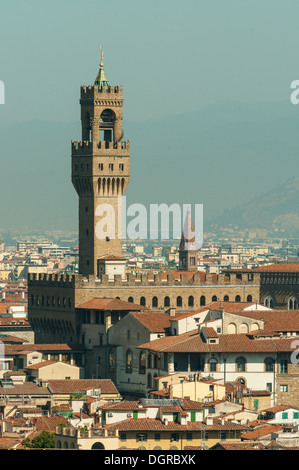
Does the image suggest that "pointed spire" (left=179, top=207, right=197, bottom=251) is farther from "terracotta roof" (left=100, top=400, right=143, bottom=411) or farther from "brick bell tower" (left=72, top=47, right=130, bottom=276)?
"terracotta roof" (left=100, top=400, right=143, bottom=411)

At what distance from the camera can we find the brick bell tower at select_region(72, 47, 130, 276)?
271 feet

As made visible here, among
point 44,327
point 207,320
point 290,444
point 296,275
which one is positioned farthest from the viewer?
point 296,275

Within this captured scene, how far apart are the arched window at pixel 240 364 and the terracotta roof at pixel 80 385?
4.80 m

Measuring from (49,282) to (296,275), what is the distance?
20.3 metres

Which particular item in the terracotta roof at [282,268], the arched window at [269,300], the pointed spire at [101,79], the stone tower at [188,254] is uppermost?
the pointed spire at [101,79]

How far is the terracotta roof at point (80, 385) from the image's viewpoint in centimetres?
6391

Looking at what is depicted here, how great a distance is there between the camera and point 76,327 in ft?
252

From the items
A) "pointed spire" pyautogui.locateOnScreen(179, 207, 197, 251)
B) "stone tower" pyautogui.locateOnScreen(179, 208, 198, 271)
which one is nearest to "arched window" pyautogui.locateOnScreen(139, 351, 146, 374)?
"stone tower" pyautogui.locateOnScreen(179, 208, 198, 271)

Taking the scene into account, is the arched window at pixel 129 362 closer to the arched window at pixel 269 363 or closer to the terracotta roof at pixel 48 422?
the arched window at pixel 269 363

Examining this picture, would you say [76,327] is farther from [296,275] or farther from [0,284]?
[0,284]

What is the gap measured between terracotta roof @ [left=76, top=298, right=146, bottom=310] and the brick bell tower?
193 inches

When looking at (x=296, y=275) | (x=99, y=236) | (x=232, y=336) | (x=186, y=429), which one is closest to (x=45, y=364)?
(x=232, y=336)

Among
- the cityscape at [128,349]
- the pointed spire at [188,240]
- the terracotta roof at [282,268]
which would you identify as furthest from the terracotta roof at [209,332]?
the pointed spire at [188,240]

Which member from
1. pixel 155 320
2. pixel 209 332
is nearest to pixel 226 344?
pixel 209 332
